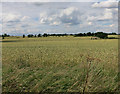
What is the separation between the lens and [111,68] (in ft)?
23.8

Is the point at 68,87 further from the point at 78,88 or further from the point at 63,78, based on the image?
the point at 63,78

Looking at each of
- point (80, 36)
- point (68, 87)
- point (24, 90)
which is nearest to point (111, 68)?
point (68, 87)

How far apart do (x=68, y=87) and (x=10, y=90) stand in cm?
213

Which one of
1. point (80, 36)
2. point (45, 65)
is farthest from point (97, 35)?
point (45, 65)

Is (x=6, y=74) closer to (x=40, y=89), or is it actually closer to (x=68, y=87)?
(x=40, y=89)

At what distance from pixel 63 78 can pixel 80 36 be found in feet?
160

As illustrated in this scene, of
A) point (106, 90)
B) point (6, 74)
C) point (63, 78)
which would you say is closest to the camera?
point (106, 90)

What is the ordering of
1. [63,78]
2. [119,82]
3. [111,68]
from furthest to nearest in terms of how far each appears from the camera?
[111,68], [63,78], [119,82]

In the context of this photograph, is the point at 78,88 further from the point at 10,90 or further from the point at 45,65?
the point at 45,65

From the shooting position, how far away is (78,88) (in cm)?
535

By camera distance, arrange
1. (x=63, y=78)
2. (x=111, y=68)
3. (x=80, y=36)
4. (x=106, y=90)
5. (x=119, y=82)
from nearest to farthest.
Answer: (x=106, y=90) < (x=119, y=82) < (x=63, y=78) < (x=111, y=68) < (x=80, y=36)

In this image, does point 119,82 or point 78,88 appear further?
point 119,82

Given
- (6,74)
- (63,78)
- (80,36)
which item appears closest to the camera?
(63,78)

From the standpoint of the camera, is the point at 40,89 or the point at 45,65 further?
the point at 45,65
